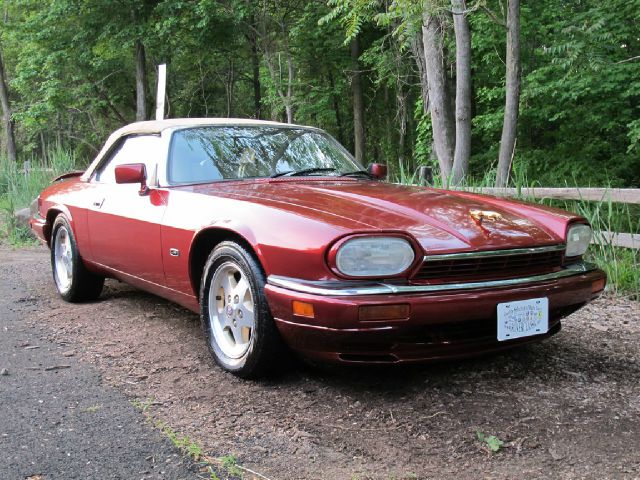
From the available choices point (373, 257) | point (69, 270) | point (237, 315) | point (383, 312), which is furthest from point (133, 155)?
point (383, 312)

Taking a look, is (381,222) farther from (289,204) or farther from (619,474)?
(619,474)

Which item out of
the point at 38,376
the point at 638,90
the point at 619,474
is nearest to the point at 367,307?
the point at 619,474

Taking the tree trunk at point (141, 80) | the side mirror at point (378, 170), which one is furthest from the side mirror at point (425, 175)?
the tree trunk at point (141, 80)

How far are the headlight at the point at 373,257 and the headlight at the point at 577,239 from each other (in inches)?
41.2

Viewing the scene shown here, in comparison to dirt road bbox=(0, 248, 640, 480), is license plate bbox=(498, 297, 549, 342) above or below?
above

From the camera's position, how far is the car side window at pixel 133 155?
158 inches

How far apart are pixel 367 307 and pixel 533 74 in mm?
11211

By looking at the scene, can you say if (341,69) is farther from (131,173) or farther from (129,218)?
(131,173)

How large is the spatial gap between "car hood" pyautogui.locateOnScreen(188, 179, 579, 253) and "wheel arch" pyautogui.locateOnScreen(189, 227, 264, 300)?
21 centimetres

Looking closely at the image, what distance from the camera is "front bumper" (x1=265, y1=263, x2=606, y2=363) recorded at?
7.92 ft

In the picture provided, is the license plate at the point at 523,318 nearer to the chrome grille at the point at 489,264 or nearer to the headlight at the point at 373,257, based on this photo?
the chrome grille at the point at 489,264

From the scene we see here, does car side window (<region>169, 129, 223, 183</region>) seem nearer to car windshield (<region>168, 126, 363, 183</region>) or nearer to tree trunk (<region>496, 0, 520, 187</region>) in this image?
car windshield (<region>168, 126, 363, 183</region>)

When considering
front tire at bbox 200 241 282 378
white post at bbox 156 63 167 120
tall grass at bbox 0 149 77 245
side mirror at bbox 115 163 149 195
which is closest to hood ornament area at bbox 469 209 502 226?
front tire at bbox 200 241 282 378

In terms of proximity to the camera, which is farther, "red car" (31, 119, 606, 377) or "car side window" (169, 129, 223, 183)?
"car side window" (169, 129, 223, 183)
